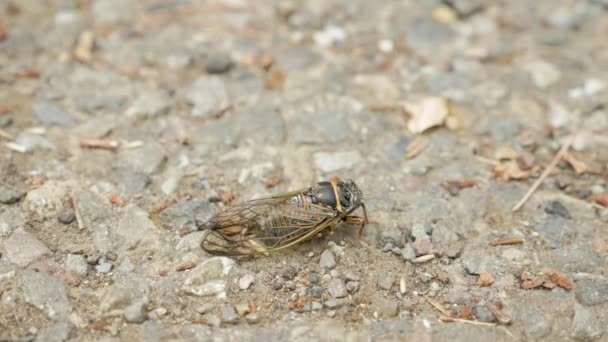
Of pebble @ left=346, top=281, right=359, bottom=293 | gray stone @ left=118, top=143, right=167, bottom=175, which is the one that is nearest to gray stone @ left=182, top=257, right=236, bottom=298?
pebble @ left=346, top=281, right=359, bottom=293

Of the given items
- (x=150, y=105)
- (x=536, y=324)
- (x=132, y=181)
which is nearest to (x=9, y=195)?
(x=132, y=181)

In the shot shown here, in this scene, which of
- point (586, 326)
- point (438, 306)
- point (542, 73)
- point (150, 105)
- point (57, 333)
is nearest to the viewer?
point (57, 333)

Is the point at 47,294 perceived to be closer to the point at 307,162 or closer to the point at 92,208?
the point at 92,208

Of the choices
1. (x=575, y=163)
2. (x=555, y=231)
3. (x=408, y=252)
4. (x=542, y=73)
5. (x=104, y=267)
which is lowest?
(x=104, y=267)

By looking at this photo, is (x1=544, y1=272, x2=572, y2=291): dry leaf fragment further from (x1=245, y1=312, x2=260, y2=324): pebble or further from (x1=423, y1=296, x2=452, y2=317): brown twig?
(x1=245, y1=312, x2=260, y2=324): pebble

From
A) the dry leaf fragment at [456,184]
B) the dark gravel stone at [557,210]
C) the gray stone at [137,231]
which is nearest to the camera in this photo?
the gray stone at [137,231]

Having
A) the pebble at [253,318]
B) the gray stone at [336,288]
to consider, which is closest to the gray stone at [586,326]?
the gray stone at [336,288]

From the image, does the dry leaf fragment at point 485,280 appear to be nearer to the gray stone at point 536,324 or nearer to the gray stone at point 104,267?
the gray stone at point 536,324
